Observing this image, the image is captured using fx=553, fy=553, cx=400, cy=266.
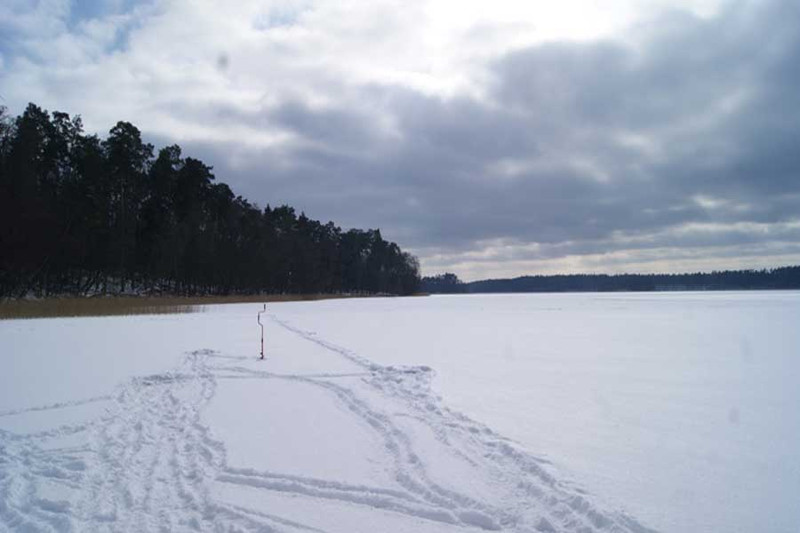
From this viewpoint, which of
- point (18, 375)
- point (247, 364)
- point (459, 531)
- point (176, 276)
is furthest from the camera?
point (176, 276)

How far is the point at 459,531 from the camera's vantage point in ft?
12.7

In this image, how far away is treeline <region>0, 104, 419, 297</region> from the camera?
37.7 metres

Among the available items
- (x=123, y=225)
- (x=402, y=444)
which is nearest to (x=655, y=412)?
(x=402, y=444)

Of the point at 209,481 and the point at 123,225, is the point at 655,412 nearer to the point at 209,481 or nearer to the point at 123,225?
the point at 209,481

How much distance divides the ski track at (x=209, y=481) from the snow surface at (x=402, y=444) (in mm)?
24

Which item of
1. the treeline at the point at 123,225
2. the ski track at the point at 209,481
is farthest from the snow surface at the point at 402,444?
the treeline at the point at 123,225

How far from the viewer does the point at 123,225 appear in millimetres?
50688

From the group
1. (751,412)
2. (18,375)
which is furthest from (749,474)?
(18,375)

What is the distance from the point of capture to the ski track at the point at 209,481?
4012mm

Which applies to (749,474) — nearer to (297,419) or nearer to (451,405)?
(451,405)

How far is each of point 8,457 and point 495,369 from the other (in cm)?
851

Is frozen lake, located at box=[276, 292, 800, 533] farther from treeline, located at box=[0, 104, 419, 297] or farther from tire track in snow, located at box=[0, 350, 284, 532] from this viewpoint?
treeline, located at box=[0, 104, 419, 297]

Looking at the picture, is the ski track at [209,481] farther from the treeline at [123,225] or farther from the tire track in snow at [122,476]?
the treeline at [123,225]

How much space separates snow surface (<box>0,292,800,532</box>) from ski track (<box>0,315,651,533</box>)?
24 millimetres
